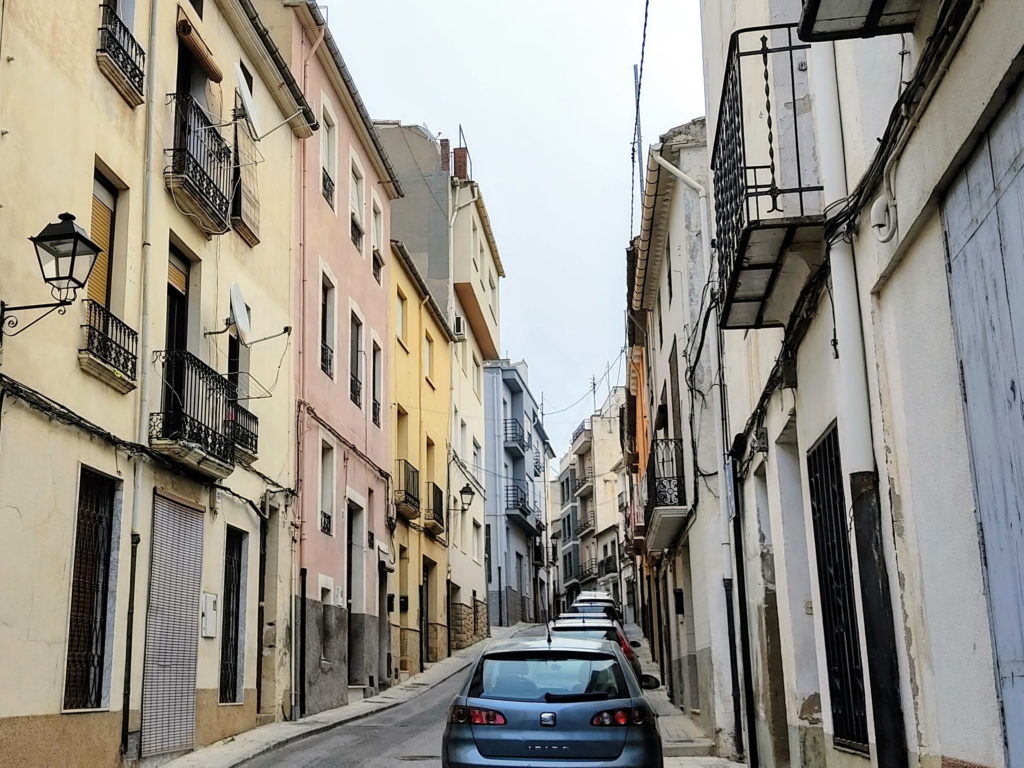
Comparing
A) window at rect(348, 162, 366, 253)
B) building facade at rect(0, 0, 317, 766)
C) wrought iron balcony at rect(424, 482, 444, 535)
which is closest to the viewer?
building facade at rect(0, 0, 317, 766)

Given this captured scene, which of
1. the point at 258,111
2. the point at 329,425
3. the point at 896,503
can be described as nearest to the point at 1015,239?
the point at 896,503

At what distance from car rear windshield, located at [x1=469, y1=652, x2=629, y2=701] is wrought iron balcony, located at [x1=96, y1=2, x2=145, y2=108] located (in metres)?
7.27

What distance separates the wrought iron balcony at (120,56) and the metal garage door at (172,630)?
4462mm

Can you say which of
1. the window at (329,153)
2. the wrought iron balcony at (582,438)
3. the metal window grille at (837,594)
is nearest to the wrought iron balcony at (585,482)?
the wrought iron balcony at (582,438)

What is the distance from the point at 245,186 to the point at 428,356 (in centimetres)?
1467

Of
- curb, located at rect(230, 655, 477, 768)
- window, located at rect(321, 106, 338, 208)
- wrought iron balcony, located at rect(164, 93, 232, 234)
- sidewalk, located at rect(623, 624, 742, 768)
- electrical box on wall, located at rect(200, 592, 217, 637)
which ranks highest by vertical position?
window, located at rect(321, 106, 338, 208)

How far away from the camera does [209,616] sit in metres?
14.0

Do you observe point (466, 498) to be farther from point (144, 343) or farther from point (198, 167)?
point (144, 343)

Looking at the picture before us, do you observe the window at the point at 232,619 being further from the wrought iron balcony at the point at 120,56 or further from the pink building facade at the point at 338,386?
the wrought iron balcony at the point at 120,56

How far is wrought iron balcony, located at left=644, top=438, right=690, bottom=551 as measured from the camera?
60.0ft

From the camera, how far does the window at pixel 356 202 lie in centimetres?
2198

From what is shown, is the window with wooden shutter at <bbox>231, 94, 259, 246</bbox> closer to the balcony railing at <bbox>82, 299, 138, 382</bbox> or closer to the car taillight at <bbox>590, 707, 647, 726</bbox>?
the balcony railing at <bbox>82, 299, 138, 382</bbox>

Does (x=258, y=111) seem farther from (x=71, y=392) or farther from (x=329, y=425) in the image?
(x=71, y=392)

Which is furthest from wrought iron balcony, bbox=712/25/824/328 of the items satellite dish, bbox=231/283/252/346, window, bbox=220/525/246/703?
window, bbox=220/525/246/703
